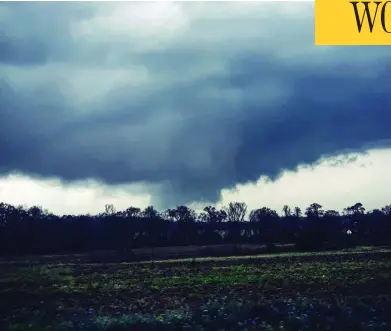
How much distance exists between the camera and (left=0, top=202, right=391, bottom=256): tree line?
164 feet

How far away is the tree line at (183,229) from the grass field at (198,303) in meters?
21.5

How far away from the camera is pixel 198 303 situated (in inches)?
661

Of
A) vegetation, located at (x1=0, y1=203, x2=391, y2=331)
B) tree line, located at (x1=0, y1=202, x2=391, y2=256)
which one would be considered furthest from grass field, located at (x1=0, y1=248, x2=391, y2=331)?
tree line, located at (x1=0, y1=202, x2=391, y2=256)

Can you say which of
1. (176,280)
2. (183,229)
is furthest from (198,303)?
(183,229)

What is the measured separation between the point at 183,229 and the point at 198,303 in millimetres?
56102

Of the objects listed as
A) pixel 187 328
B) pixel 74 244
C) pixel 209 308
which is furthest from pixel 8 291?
pixel 74 244

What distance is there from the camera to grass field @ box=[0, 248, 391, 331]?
1136 centimetres

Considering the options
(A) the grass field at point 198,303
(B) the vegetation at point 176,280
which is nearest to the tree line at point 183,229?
(B) the vegetation at point 176,280

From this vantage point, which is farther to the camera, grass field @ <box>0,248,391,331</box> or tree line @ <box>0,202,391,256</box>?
tree line @ <box>0,202,391,256</box>

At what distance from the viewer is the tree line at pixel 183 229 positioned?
50.0m

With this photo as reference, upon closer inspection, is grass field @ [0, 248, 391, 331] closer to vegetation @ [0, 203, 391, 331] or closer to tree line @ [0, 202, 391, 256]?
vegetation @ [0, 203, 391, 331]

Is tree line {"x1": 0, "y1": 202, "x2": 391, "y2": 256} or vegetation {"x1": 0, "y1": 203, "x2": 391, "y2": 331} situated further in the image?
tree line {"x1": 0, "y1": 202, "x2": 391, "y2": 256}

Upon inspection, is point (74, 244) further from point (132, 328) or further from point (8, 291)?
point (132, 328)

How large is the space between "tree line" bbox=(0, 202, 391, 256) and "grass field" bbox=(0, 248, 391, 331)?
21.5m
